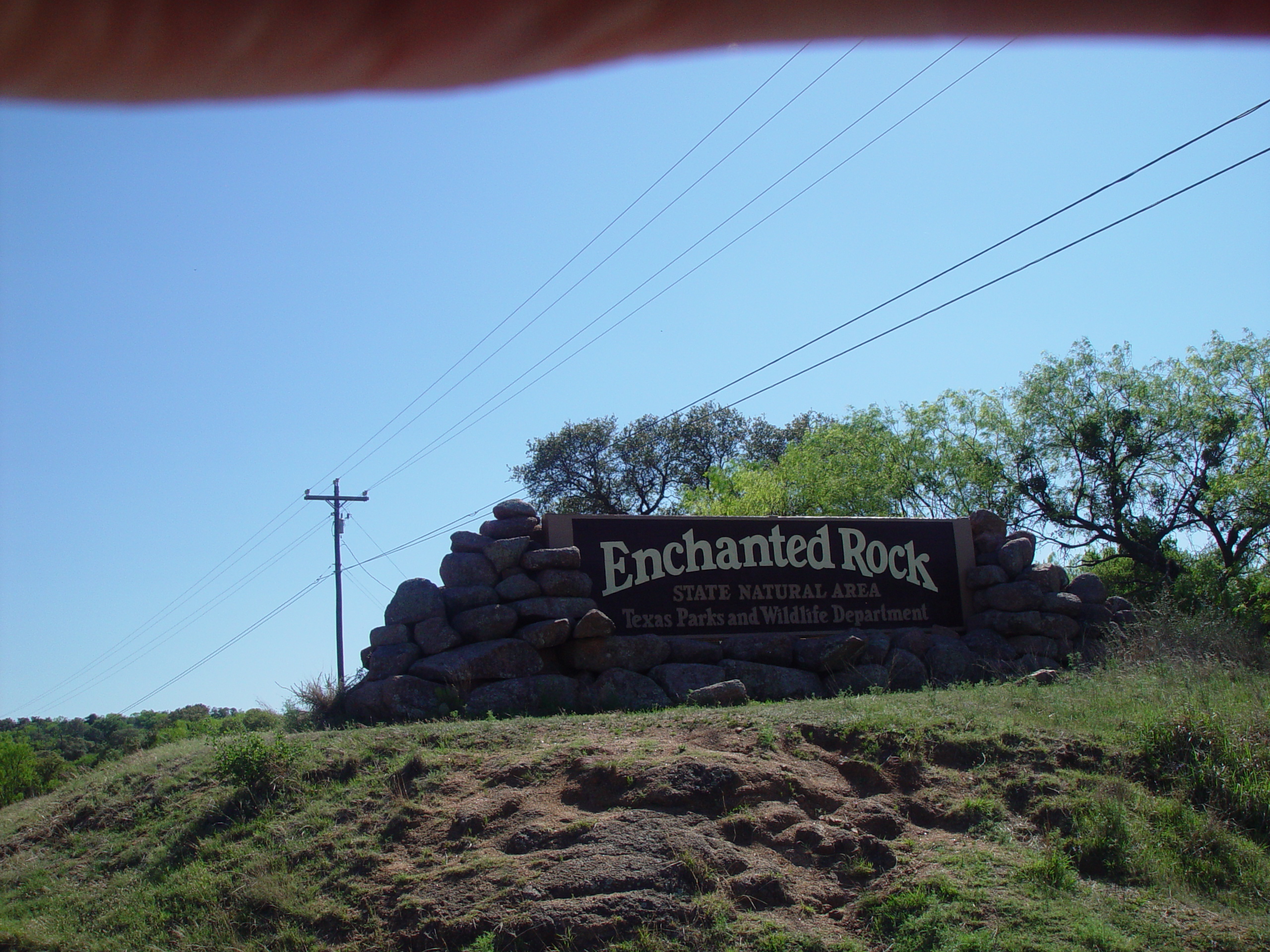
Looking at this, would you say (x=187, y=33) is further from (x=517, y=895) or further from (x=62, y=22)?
(x=517, y=895)

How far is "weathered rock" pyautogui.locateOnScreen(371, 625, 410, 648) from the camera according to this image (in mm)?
14156

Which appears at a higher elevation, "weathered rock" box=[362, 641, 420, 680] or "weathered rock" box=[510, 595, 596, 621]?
"weathered rock" box=[510, 595, 596, 621]

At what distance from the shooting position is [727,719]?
1093 cm

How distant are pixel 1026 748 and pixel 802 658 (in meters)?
5.15

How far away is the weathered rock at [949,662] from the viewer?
15.1m

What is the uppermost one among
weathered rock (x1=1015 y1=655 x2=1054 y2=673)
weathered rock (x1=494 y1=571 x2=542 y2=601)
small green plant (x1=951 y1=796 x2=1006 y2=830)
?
weathered rock (x1=494 y1=571 x2=542 y2=601)

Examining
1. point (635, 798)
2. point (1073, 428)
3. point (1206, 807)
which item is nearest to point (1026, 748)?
point (1206, 807)

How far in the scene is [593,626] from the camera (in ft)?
46.5

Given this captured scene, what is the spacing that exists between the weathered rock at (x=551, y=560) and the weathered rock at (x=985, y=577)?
683 centimetres

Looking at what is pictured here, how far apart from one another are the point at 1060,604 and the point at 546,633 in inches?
343

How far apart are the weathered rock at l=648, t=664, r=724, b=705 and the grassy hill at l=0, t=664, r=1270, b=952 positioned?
7.47 ft

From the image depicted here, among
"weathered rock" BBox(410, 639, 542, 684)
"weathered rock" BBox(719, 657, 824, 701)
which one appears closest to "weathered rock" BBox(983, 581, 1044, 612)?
"weathered rock" BBox(719, 657, 824, 701)

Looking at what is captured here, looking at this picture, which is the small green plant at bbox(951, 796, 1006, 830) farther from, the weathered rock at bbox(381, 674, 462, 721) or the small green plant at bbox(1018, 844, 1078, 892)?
the weathered rock at bbox(381, 674, 462, 721)

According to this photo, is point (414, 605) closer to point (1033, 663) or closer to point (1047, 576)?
point (1033, 663)
